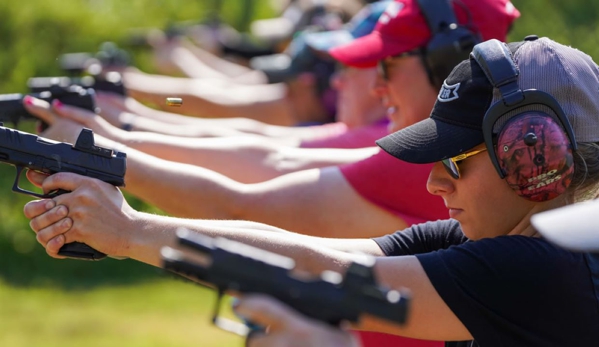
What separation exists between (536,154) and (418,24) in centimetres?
170

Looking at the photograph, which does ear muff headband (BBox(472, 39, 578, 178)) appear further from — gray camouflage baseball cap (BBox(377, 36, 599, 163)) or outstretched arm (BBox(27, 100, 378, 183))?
outstretched arm (BBox(27, 100, 378, 183))

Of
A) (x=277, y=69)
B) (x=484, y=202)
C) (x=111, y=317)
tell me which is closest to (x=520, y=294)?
(x=484, y=202)

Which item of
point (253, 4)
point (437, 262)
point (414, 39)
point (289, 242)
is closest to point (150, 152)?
point (414, 39)

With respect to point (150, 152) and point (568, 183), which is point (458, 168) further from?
point (150, 152)

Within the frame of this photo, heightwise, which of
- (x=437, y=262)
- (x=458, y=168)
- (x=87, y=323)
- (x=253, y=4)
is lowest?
(x=87, y=323)

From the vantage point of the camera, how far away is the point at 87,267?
9273 millimetres

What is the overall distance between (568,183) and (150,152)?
7.57 ft

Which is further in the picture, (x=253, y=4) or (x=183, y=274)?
(x=253, y=4)

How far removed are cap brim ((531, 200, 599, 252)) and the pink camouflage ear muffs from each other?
0.73 metres

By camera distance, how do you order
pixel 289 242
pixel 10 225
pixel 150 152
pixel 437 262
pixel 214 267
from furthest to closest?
pixel 10 225 → pixel 150 152 → pixel 289 242 → pixel 437 262 → pixel 214 267

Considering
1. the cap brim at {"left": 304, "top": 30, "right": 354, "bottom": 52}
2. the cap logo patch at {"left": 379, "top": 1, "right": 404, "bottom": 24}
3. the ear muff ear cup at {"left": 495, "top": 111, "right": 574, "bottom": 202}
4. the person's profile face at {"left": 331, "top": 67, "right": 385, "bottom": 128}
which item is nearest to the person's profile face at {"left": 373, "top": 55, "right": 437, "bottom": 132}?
the cap logo patch at {"left": 379, "top": 1, "right": 404, "bottom": 24}

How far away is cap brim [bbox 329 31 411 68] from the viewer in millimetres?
4082

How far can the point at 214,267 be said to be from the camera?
5.84ft

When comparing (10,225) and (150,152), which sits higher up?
(150,152)
